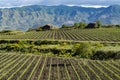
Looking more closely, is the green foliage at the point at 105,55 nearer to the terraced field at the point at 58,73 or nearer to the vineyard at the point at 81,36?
the terraced field at the point at 58,73

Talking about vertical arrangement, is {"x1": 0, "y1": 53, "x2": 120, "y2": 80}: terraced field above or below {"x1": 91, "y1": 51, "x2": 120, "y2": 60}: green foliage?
above

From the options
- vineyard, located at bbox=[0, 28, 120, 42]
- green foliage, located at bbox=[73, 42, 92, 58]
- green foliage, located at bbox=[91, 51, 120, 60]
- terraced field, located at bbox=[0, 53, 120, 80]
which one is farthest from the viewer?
vineyard, located at bbox=[0, 28, 120, 42]

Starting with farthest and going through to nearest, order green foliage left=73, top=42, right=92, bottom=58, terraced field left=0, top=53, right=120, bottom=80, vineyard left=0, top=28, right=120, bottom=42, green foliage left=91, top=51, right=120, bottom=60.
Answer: vineyard left=0, top=28, right=120, bottom=42 < green foliage left=73, top=42, right=92, bottom=58 < green foliage left=91, top=51, right=120, bottom=60 < terraced field left=0, top=53, right=120, bottom=80

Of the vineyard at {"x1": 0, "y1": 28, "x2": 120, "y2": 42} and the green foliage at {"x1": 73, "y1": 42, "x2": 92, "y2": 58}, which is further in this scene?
the vineyard at {"x1": 0, "y1": 28, "x2": 120, "y2": 42}

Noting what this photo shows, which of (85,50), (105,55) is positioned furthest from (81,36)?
(105,55)

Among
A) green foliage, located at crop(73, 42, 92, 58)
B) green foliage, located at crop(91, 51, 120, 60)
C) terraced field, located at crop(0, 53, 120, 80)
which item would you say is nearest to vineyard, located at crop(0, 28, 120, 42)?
green foliage, located at crop(91, 51, 120, 60)

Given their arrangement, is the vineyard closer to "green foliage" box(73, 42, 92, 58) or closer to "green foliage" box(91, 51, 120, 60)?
"green foliage" box(91, 51, 120, 60)

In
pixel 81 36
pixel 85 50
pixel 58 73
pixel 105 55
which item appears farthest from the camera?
pixel 81 36

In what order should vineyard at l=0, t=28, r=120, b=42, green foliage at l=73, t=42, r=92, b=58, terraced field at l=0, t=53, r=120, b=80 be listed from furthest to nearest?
vineyard at l=0, t=28, r=120, b=42, green foliage at l=73, t=42, r=92, b=58, terraced field at l=0, t=53, r=120, b=80

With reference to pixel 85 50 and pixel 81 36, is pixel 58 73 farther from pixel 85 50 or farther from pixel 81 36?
pixel 81 36

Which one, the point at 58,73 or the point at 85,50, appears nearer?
the point at 58,73

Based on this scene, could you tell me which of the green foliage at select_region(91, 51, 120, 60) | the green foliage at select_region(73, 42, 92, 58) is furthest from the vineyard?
the green foliage at select_region(73, 42, 92, 58)

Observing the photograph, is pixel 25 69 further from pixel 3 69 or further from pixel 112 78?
pixel 112 78

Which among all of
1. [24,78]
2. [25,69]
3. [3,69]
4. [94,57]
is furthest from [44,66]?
[94,57]
